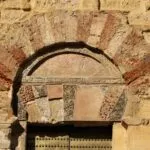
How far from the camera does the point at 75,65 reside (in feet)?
21.1

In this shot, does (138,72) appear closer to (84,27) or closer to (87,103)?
(87,103)

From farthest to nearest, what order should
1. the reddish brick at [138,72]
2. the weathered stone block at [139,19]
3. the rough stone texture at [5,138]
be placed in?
the weathered stone block at [139,19] < the reddish brick at [138,72] < the rough stone texture at [5,138]

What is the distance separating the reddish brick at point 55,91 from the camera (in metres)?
6.31

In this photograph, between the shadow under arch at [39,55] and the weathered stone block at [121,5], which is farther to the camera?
the weathered stone block at [121,5]

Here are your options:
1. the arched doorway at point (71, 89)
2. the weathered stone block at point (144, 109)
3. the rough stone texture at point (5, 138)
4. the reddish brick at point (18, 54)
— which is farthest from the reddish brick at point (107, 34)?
the rough stone texture at point (5, 138)

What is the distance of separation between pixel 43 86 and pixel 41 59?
0.89 feet

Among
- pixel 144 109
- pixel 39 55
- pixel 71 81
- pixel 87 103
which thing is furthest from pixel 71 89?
pixel 144 109

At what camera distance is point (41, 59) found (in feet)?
21.1

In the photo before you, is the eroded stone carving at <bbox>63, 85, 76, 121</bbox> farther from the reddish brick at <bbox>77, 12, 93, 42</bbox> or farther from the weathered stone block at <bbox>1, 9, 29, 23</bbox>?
the weathered stone block at <bbox>1, 9, 29, 23</bbox>

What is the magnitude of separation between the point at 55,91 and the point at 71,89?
0.15m

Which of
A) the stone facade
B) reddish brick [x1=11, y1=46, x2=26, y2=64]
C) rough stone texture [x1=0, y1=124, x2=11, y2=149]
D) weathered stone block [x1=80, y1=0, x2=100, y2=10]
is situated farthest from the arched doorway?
weathered stone block [x1=80, y1=0, x2=100, y2=10]

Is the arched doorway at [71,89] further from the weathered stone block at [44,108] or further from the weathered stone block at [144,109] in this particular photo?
the weathered stone block at [144,109]

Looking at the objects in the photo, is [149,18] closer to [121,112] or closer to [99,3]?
[99,3]

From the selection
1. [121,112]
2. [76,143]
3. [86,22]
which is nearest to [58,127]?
[76,143]
